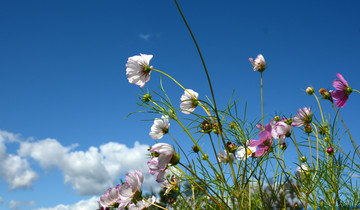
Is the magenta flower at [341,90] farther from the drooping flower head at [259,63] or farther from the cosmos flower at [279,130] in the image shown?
the drooping flower head at [259,63]

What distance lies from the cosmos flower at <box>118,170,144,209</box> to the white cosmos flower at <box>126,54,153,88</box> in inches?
11.8

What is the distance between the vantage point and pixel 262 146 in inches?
40.3

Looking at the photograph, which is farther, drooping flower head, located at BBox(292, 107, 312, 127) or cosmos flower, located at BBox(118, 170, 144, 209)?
drooping flower head, located at BBox(292, 107, 312, 127)

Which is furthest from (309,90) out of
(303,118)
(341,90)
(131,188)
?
(131,188)

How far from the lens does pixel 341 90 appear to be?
3.34 feet

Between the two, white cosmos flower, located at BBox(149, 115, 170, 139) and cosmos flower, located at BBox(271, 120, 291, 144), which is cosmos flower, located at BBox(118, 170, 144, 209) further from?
cosmos flower, located at BBox(271, 120, 291, 144)

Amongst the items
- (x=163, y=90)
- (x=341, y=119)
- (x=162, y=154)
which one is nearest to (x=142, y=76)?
(x=163, y=90)

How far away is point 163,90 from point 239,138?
329 mm

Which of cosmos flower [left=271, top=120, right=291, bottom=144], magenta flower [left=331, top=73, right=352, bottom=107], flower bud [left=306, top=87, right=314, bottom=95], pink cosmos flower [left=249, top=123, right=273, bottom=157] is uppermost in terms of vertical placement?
flower bud [left=306, top=87, right=314, bottom=95]

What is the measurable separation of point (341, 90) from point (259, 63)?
0.42m

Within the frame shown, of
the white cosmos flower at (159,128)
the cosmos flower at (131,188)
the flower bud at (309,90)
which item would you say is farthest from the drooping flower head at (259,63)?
the cosmos flower at (131,188)

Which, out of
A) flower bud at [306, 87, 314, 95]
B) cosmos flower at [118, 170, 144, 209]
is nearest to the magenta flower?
flower bud at [306, 87, 314, 95]

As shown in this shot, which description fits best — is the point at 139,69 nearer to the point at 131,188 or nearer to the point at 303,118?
the point at 131,188

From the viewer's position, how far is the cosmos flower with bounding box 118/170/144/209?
0.97 meters
